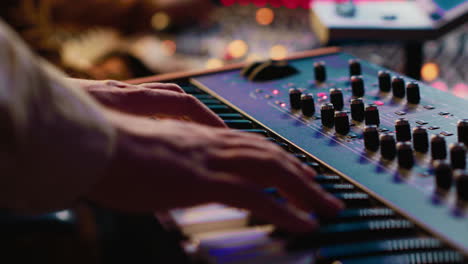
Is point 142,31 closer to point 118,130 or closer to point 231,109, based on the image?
point 231,109

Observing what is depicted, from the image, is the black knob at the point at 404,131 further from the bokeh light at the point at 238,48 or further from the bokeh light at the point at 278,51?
the bokeh light at the point at 238,48

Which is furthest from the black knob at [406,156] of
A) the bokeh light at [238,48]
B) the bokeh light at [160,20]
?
the bokeh light at [238,48]

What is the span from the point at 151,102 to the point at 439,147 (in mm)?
494

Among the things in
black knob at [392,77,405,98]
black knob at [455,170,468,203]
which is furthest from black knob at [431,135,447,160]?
black knob at [392,77,405,98]

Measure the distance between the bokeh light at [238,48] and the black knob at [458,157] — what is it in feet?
13.4

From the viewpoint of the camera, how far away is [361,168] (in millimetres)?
780

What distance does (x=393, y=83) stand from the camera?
1.06 m

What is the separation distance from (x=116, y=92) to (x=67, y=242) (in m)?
0.34

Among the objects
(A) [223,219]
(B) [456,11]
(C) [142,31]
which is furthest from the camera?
(C) [142,31]

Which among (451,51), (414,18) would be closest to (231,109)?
(414,18)

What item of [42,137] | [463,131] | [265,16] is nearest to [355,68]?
[463,131]

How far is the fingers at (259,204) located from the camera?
609 millimetres

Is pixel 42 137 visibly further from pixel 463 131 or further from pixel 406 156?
pixel 463 131

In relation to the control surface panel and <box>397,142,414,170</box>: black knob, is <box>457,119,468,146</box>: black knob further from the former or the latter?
<box>397,142,414,170</box>: black knob
